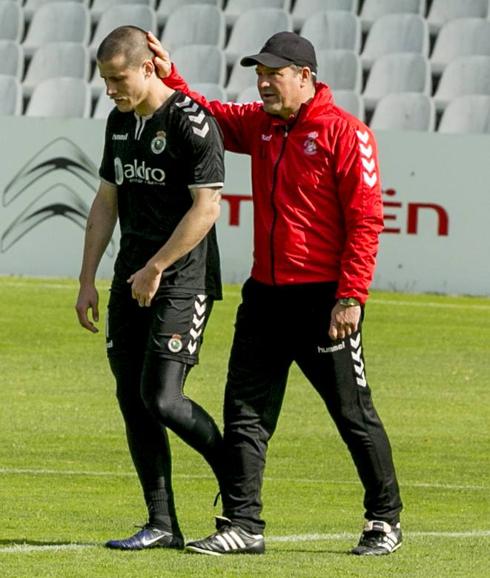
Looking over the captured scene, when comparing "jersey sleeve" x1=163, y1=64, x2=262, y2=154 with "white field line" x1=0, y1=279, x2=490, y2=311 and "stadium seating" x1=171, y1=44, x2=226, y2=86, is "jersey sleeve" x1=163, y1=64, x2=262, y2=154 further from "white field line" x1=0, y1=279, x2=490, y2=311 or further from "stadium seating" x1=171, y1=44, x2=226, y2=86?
"stadium seating" x1=171, y1=44, x2=226, y2=86

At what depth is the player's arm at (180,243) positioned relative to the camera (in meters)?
6.14

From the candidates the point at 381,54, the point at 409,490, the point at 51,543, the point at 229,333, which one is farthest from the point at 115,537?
the point at 381,54

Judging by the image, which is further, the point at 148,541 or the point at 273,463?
the point at 273,463

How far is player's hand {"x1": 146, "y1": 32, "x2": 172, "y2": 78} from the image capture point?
631cm

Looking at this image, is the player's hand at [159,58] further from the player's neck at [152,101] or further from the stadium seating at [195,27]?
the stadium seating at [195,27]

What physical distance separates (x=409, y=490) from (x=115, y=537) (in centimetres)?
233

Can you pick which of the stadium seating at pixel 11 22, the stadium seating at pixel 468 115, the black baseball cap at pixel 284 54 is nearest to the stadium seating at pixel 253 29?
the stadium seating at pixel 468 115

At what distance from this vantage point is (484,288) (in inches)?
758

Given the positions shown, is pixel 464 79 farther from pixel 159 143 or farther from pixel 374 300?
pixel 159 143

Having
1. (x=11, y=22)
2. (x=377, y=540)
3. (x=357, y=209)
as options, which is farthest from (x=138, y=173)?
(x=11, y=22)

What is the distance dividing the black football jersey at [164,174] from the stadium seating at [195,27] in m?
18.1

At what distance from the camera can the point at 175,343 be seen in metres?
6.25

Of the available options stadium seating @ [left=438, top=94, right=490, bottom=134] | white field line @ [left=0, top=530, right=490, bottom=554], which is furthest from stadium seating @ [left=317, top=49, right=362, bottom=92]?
white field line @ [left=0, top=530, right=490, bottom=554]

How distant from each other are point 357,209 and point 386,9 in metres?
18.4
